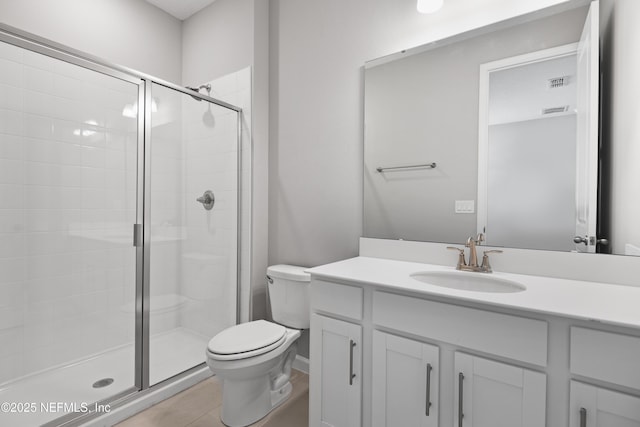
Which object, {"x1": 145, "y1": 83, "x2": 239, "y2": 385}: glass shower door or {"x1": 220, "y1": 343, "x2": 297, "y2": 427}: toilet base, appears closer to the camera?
{"x1": 220, "y1": 343, "x2": 297, "y2": 427}: toilet base

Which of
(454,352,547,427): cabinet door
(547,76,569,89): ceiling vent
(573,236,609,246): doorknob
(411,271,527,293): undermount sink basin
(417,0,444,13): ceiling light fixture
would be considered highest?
(417,0,444,13): ceiling light fixture

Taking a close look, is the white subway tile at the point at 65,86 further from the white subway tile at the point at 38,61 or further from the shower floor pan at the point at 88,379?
the shower floor pan at the point at 88,379

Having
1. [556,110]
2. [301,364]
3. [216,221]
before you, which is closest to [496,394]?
[556,110]

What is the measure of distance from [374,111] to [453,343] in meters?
1.28

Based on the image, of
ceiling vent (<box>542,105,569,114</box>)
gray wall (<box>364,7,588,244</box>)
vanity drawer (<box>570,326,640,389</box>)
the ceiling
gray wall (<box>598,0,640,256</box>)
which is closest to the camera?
vanity drawer (<box>570,326,640,389</box>)

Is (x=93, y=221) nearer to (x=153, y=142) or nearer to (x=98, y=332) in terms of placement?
(x=153, y=142)

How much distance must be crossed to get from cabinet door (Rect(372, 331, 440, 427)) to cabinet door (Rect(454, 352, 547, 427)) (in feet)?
0.28

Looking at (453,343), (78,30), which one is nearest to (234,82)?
(78,30)

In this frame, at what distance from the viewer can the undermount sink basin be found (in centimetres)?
131

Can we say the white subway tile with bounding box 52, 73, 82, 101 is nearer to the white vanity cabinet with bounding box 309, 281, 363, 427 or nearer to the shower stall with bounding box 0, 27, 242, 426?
the shower stall with bounding box 0, 27, 242, 426

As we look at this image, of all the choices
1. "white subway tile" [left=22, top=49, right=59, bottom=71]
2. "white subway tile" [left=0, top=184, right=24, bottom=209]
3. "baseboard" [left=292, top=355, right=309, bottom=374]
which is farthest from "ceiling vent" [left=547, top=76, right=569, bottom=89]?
"white subway tile" [left=0, top=184, right=24, bottom=209]

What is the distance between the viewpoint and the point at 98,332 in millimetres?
2039

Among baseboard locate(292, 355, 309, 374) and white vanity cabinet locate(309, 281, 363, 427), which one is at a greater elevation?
white vanity cabinet locate(309, 281, 363, 427)

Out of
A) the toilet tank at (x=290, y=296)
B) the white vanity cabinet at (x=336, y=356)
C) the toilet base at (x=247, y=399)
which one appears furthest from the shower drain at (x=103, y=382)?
the white vanity cabinet at (x=336, y=356)
